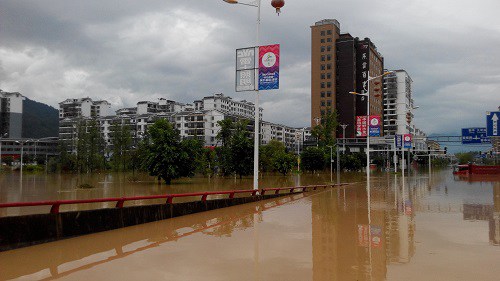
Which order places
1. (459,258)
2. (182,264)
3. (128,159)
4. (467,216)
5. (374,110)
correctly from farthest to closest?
(374,110)
(128,159)
(467,216)
(459,258)
(182,264)

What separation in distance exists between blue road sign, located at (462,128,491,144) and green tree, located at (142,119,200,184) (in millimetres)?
40574

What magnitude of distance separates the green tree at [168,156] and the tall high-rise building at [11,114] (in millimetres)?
74376

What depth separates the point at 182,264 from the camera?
7750mm

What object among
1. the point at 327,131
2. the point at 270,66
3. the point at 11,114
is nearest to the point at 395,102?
the point at 327,131

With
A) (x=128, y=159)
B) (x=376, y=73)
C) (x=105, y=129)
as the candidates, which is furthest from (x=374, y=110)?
(x=105, y=129)

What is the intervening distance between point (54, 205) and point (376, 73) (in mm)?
114228

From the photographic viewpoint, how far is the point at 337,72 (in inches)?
4102

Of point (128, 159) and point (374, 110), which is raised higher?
point (374, 110)

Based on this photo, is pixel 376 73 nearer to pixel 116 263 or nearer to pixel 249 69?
pixel 249 69

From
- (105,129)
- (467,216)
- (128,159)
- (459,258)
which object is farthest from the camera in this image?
(105,129)

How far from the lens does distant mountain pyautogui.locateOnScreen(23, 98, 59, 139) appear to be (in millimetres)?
137750

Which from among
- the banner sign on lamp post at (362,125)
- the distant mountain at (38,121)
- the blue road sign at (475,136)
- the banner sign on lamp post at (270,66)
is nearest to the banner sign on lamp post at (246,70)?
the banner sign on lamp post at (270,66)

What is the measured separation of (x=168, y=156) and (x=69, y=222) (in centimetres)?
3513

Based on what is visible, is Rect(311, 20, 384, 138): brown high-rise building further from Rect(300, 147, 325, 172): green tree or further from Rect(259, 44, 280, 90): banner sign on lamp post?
Rect(259, 44, 280, 90): banner sign on lamp post
